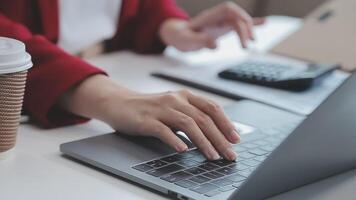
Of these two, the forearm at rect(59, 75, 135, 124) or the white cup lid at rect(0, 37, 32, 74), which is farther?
the forearm at rect(59, 75, 135, 124)

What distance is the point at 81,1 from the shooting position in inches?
46.4

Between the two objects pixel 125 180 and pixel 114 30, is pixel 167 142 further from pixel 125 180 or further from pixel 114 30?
pixel 114 30

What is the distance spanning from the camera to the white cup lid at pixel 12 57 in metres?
0.64

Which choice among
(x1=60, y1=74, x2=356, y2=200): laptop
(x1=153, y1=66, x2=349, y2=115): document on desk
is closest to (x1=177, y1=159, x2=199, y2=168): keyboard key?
(x1=60, y1=74, x2=356, y2=200): laptop

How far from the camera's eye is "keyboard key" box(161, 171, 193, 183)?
0.64 m

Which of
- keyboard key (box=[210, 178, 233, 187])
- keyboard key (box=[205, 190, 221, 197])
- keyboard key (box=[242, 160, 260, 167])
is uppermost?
keyboard key (box=[205, 190, 221, 197])

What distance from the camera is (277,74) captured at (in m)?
1.08

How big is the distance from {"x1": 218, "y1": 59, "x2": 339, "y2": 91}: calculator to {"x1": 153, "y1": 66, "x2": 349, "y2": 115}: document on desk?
11 mm

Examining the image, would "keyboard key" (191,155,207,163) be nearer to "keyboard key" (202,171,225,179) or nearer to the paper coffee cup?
"keyboard key" (202,171,225,179)

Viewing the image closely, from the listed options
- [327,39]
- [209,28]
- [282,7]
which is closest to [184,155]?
[209,28]

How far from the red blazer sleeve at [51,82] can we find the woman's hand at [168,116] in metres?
0.03

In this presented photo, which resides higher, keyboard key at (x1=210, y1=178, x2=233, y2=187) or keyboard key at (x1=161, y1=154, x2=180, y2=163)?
keyboard key at (x1=210, y1=178, x2=233, y2=187)

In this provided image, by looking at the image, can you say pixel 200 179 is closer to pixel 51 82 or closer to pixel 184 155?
pixel 184 155

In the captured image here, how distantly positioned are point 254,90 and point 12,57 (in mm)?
479
